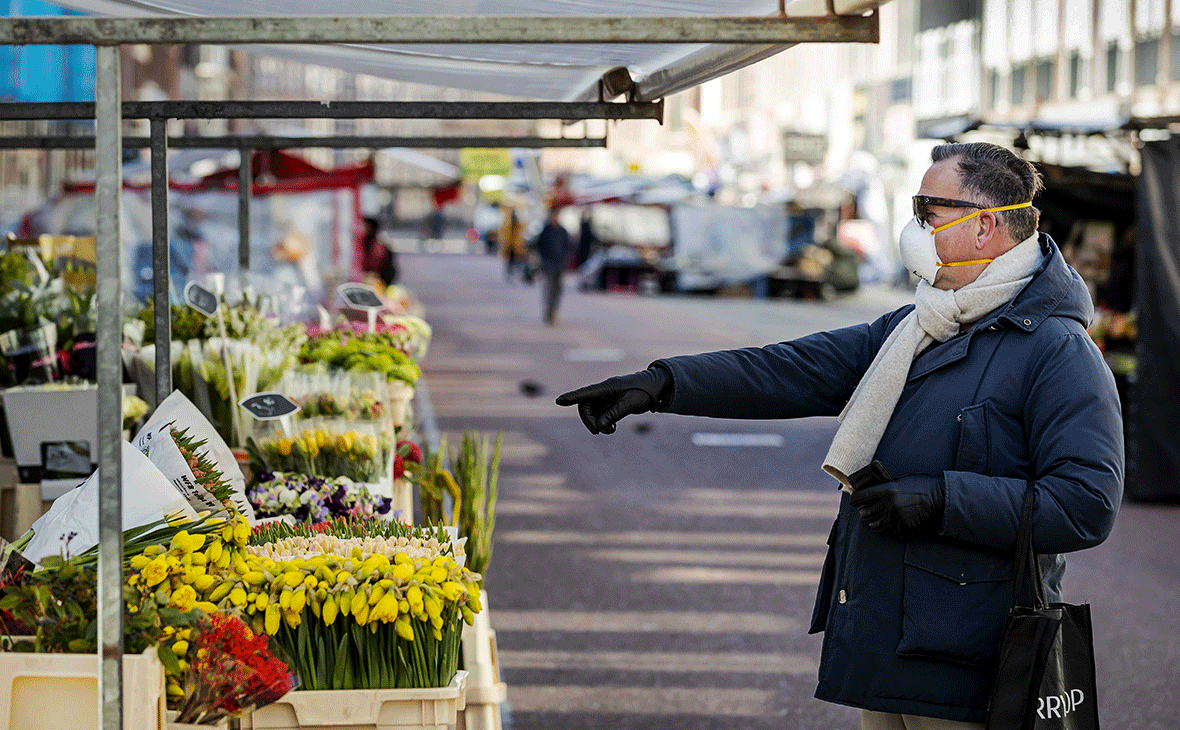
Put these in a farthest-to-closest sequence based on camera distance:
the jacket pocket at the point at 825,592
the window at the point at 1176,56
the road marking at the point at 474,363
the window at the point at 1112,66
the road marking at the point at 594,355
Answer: the window at the point at 1112,66 < the window at the point at 1176,56 < the road marking at the point at 594,355 < the road marking at the point at 474,363 < the jacket pocket at the point at 825,592

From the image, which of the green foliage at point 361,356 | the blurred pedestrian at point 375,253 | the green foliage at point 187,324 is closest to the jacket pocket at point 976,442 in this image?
the green foliage at point 361,356

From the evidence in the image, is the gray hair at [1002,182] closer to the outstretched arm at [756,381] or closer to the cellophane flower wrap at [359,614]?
the outstretched arm at [756,381]

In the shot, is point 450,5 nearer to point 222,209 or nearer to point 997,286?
point 997,286

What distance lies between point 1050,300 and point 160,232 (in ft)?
8.53

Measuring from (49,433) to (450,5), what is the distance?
3.10 m

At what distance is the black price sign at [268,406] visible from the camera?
4.48 meters

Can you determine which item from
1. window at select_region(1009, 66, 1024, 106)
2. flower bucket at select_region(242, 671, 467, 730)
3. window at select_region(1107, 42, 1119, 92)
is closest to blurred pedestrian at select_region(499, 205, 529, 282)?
window at select_region(1009, 66, 1024, 106)

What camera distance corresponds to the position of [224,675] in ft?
8.19

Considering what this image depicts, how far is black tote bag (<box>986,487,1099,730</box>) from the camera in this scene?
273 centimetres

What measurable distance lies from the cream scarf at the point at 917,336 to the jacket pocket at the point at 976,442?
0.19 meters

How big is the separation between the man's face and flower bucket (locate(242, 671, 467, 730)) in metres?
1.46

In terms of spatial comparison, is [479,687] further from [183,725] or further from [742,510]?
[742,510]

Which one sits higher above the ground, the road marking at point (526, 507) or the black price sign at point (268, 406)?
the black price sign at point (268, 406)

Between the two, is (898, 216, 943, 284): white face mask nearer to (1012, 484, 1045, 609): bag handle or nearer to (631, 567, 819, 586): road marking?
(1012, 484, 1045, 609): bag handle
